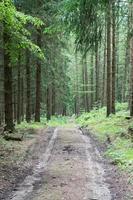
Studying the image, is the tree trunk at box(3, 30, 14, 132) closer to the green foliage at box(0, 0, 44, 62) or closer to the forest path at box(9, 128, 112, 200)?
the green foliage at box(0, 0, 44, 62)

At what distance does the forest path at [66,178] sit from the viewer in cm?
973

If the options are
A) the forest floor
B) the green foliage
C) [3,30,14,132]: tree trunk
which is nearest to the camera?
→ the forest floor

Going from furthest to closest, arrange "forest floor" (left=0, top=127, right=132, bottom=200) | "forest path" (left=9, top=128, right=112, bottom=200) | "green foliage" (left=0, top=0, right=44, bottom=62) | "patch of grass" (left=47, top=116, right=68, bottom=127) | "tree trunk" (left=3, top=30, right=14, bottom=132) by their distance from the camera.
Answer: "patch of grass" (left=47, top=116, right=68, bottom=127), "tree trunk" (left=3, top=30, right=14, bottom=132), "green foliage" (left=0, top=0, right=44, bottom=62), "forest floor" (left=0, top=127, right=132, bottom=200), "forest path" (left=9, top=128, right=112, bottom=200)

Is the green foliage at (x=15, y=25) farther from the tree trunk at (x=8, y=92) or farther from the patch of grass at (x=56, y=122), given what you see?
the patch of grass at (x=56, y=122)

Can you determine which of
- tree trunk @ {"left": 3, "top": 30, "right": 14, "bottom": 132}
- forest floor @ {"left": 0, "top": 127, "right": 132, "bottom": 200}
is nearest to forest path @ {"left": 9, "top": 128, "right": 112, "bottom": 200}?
forest floor @ {"left": 0, "top": 127, "right": 132, "bottom": 200}

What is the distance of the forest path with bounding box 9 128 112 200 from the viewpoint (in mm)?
9727

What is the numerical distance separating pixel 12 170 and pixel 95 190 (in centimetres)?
338

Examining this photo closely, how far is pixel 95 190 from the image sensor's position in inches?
401

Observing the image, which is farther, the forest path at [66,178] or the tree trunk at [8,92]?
the tree trunk at [8,92]

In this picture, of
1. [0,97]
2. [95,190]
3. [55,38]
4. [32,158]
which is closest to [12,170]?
[32,158]

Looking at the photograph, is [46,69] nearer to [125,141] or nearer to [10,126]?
[10,126]

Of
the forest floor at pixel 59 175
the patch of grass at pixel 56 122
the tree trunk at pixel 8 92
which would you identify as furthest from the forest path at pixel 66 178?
the patch of grass at pixel 56 122

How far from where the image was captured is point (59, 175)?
1207cm

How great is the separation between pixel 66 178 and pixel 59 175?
0.48 metres
